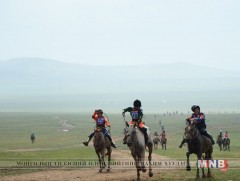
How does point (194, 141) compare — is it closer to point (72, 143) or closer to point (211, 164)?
point (211, 164)

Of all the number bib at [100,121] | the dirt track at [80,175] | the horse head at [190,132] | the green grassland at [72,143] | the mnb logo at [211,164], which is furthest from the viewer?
the green grassland at [72,143]

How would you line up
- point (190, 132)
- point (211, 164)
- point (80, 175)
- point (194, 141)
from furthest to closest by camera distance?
point (211, 164) → point (80, 175) → point (194, 141) → point (190, 132)

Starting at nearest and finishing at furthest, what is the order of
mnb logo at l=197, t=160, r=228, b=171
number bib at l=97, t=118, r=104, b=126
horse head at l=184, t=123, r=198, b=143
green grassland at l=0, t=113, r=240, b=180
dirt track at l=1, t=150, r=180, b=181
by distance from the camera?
horse head at l=184, t=123, r=198, b=143 → mnb logo at l=197, t=160, r=228, b=171 → dirt track at l=1, t=150, r=180, b=181 → number bib at l=97, t=118, r=104, b=126 → green grassland at l=0, t=113, r=240, b=180

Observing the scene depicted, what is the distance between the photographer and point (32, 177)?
80.2 ft

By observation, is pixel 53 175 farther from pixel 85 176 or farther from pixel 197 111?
pixel 197 111

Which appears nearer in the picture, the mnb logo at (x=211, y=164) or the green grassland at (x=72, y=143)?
the mnb logo at (x=211, y=164)

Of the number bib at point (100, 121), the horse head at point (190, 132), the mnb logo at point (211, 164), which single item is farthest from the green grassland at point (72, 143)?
the number bib at point (100, 121)

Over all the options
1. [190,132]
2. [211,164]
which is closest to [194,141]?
[190,132]

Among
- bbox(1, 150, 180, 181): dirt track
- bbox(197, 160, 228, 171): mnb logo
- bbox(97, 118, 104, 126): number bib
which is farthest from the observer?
bbox(97, 118, 104, 126): number bib

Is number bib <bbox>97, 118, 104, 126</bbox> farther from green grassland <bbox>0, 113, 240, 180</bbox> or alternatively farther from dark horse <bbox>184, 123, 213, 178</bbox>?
dark horse <bbox>184, 123, 213, 178</bbox>

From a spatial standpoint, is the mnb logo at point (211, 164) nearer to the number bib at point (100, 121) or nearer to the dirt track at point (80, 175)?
the dirt track at point (80, 175)

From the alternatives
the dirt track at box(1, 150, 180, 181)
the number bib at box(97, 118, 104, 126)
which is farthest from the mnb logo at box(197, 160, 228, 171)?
the number bib at box(97, 118, 104, 126)

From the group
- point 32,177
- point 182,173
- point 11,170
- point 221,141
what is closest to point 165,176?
point 182,173

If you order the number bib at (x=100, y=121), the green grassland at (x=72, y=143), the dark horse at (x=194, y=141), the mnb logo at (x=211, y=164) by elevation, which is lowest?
the green grassland at (x=72, y=143)
